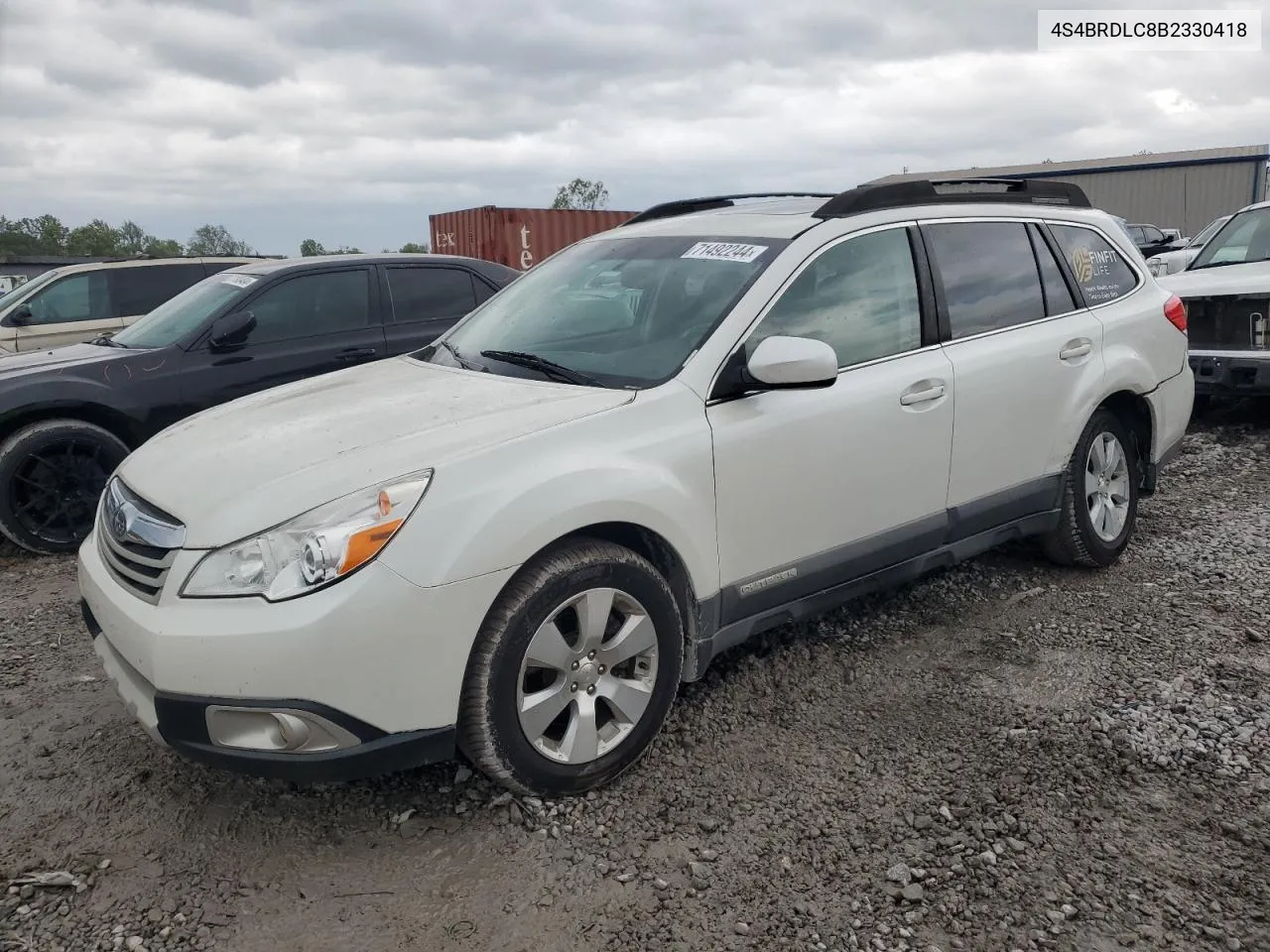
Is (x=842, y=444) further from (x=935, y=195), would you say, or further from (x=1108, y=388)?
(x=1108, y=388)

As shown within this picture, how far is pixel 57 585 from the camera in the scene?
16.7ft

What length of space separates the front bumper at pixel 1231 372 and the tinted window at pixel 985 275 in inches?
136

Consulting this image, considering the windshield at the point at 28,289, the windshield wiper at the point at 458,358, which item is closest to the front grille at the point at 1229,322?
the windshield wiper at the point at 458,358

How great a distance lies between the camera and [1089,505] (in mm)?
4484

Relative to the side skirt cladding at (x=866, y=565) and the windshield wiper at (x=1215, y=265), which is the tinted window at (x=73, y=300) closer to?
the side skirt cladding at (x=866, y=565)

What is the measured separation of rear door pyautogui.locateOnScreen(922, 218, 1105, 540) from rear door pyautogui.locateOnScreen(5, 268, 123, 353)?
780 centimetres

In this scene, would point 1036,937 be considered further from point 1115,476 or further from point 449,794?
point 1115,476

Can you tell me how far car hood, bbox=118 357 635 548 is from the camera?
255 centimetres

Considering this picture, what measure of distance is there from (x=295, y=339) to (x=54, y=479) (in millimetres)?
1593

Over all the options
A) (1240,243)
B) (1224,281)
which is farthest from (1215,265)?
(1224,281)

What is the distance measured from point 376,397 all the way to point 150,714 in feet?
4.01

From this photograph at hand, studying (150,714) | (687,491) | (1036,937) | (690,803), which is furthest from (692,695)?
(150,714)

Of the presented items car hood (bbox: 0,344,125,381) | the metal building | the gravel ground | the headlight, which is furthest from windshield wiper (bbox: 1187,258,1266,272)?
the metal building

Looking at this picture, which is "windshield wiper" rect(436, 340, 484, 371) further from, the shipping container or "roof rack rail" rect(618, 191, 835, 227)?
the shipping container
